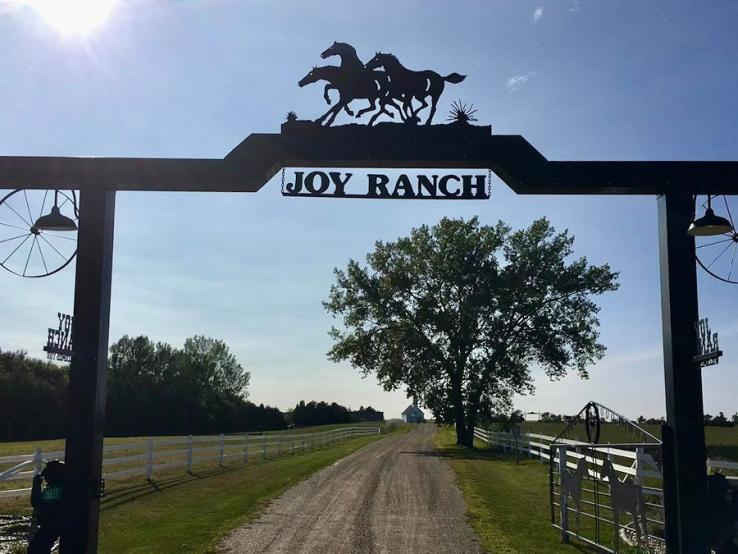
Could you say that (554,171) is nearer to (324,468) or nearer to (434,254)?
(324,468)

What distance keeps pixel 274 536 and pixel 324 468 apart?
39.6 feet

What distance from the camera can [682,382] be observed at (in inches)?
301

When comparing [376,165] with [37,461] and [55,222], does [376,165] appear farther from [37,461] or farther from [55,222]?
[37,461]

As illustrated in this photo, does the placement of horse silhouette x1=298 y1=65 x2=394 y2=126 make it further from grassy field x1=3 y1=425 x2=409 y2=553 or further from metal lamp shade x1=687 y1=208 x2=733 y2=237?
grassy field x1=3 y1=425 x2=409 y2=553

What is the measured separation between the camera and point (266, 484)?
1880cm

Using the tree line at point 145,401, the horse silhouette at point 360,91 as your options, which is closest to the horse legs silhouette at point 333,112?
the horse silhouette at point 360,91

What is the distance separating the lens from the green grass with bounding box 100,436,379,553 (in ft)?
36.2

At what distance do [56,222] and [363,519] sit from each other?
7682 millimetres

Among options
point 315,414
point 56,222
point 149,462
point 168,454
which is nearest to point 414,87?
point 56,222

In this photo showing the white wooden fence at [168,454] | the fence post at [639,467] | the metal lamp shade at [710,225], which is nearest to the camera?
the metal lamp shade at [710,225]

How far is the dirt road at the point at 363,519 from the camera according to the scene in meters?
10.8

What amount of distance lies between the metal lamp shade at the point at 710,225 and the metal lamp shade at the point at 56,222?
21.1ft

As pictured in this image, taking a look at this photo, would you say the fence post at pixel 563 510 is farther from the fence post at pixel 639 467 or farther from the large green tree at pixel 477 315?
the large green tree at pixel 477 315

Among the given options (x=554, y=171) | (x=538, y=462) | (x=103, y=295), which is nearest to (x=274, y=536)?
(x=103, y=295)
